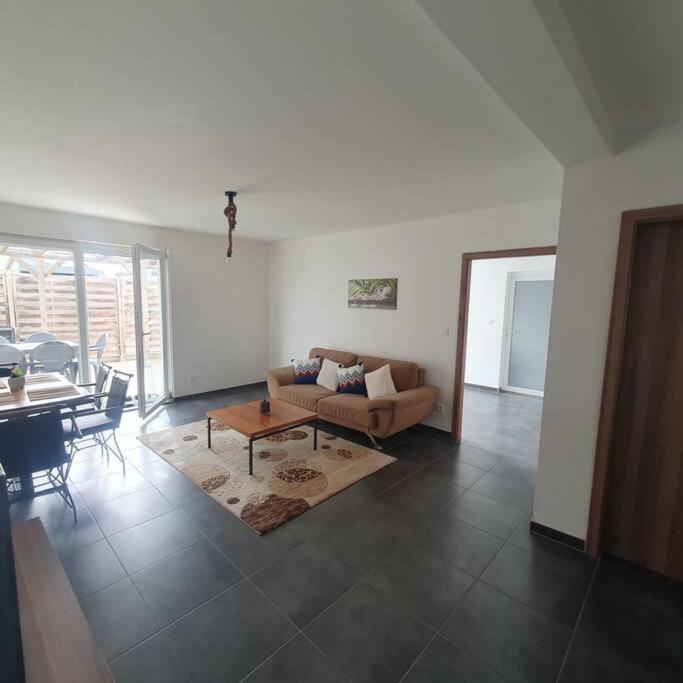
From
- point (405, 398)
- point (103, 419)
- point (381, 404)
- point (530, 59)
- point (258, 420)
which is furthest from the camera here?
point (405, 398)

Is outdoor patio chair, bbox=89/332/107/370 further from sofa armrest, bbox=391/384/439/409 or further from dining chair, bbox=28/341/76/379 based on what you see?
sofa armrest, bbox=391/384/439/409

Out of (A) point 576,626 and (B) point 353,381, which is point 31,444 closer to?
(B) point 353,381

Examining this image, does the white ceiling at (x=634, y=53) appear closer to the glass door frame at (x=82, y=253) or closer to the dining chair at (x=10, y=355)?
the glass door frame at (x=82, y=253)

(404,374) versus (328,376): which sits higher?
(404,374)

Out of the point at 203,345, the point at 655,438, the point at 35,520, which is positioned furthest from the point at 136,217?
the point at 655,438

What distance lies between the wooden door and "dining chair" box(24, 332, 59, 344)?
224 inches

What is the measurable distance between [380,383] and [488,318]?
3281 millimetres

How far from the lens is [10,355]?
3885 mm

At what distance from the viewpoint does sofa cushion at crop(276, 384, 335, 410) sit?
4.33 metres

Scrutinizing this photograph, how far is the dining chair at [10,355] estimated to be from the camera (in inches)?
151

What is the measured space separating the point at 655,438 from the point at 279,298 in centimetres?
539

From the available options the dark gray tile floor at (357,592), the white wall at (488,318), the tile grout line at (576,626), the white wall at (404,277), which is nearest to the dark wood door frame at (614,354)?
the tile grout line at (576,626)

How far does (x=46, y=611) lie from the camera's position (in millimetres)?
1129

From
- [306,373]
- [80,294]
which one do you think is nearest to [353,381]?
[306,373]
